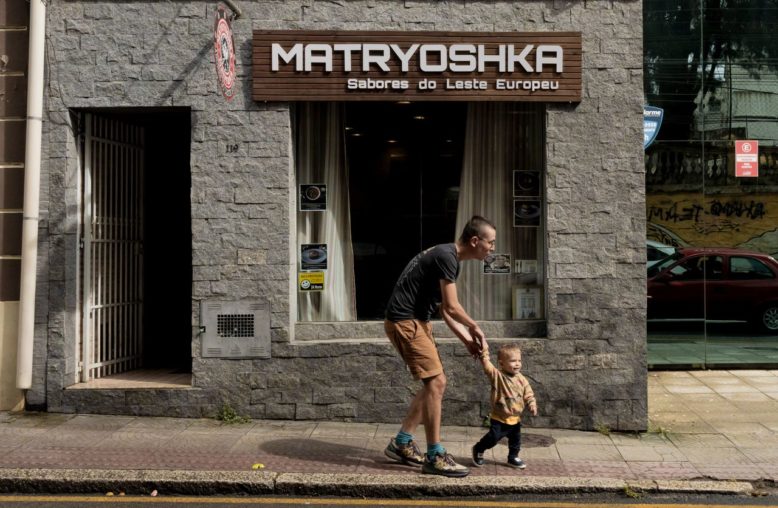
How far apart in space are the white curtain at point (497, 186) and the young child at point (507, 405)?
1956 mm

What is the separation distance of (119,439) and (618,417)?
4491 mm

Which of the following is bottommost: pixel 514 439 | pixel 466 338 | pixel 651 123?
pixel 514 439

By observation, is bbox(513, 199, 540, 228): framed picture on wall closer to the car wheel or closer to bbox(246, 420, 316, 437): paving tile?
bbox(246, 420, 316, 437): paving tile

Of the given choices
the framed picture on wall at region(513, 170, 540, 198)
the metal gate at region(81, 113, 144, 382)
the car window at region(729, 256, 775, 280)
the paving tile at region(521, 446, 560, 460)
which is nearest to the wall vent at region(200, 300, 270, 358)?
the metal gate at region(81, 113, 144, 382)

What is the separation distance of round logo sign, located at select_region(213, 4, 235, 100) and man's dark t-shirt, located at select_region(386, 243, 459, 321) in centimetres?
249

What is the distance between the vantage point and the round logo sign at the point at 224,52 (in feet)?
22.4

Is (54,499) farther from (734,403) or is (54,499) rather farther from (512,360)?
(734,403)

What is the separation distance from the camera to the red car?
10.6 m

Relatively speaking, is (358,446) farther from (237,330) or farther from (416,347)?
(237,330)

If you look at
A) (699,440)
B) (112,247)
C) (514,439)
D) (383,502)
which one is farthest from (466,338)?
(112,247)

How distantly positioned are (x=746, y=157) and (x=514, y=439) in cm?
638

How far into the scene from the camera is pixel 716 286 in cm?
1059

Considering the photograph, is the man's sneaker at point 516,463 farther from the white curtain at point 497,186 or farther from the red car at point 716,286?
the red car at point 716,286

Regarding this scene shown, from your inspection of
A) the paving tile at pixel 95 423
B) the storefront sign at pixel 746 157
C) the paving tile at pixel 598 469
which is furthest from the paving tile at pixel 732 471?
the storefront sign at pixel 746 157
